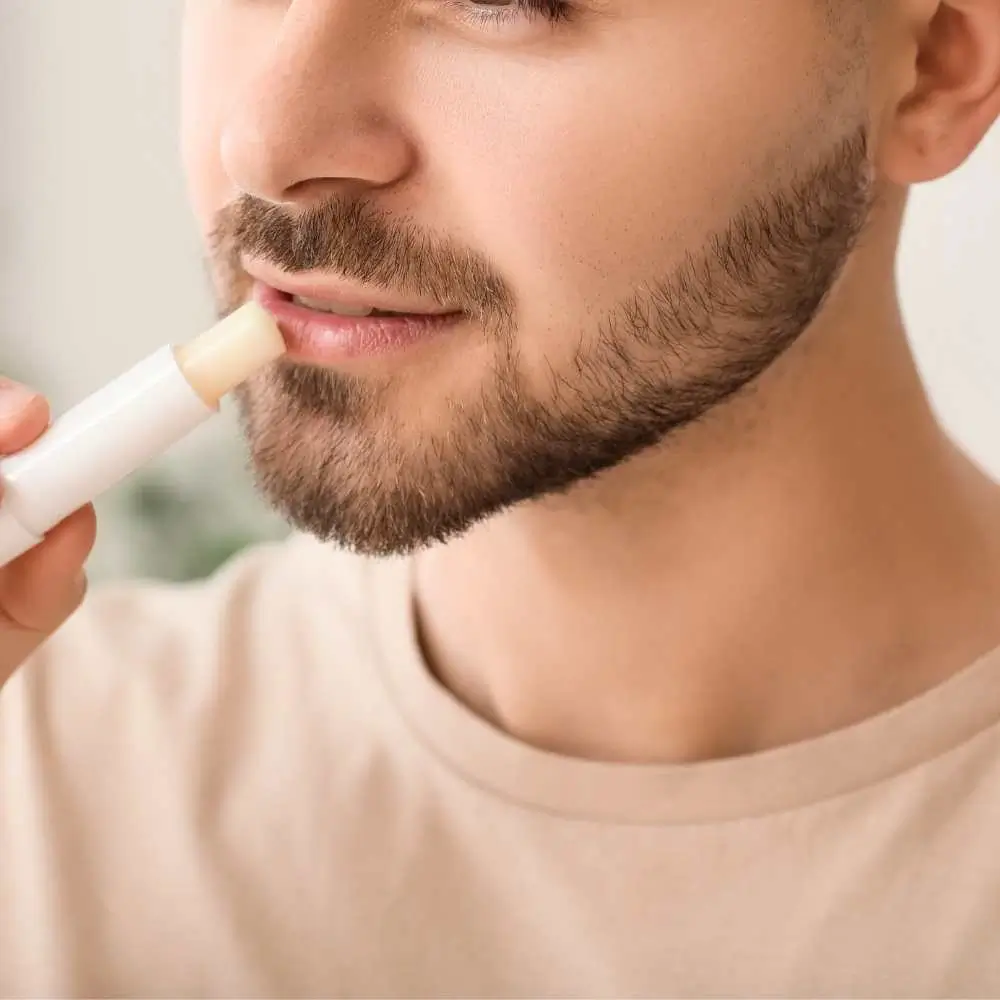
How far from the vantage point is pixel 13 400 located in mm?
533

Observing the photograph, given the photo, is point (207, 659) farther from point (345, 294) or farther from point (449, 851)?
point (345, 294)

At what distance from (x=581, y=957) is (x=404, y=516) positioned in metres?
0.27

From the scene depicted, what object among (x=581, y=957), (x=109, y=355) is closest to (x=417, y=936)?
(x=581, y=957)

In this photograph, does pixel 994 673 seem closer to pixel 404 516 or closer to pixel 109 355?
pixel 404 516

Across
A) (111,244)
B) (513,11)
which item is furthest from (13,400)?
(111,244)

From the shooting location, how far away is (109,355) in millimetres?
1351

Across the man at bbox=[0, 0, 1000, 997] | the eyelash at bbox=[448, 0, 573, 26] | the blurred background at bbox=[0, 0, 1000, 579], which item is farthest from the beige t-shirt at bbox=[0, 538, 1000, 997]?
the blurred background at bbox=[0, 0, 1000, 579]

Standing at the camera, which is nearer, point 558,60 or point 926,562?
point 558,60

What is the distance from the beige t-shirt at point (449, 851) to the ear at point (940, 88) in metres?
0.30

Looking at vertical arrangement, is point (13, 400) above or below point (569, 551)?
above

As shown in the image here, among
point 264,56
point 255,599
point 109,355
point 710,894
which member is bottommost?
point 710,894

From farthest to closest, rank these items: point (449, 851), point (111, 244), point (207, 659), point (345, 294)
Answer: point (111, 244) < point (207, 659) < point (449, 851) < point (345, 294)

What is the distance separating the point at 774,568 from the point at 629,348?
185 millimetres

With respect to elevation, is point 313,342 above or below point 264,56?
below
